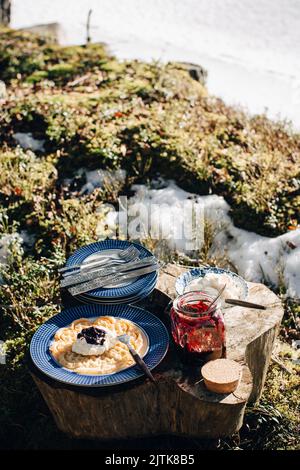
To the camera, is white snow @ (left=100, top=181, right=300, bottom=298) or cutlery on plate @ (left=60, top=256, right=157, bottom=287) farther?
white snow @ (left=100, top=181, right=300, bottom=298)

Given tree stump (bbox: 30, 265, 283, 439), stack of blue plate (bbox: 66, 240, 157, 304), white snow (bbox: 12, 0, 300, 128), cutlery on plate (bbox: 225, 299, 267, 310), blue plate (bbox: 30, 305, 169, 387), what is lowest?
tree stump (bbox: 30, 265, 283, 439)

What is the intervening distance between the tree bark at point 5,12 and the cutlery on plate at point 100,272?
10144 mm

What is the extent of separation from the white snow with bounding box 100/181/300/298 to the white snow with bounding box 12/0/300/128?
142 inches

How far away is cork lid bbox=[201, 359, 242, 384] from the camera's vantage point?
3.57m

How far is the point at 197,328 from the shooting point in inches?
145

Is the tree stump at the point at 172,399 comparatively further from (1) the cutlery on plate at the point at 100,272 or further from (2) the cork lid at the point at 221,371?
(1) the cutlery on plate at the point at 100,272

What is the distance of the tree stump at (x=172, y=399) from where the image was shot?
3701mm

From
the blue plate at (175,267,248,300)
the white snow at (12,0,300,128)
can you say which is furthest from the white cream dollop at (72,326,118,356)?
the white snow at (12,0,300,128)

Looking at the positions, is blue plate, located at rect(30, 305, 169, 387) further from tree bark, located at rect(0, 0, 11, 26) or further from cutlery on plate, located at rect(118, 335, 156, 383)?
tree bark, located at rect(0, 0, 11, 26)

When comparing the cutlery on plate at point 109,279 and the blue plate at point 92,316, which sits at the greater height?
the cutlery on plate at point 109,279

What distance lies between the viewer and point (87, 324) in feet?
13.2

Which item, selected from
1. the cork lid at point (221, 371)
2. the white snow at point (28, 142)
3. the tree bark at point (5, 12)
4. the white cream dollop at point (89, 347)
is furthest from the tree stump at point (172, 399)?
the tree bark at point (5, 12)
